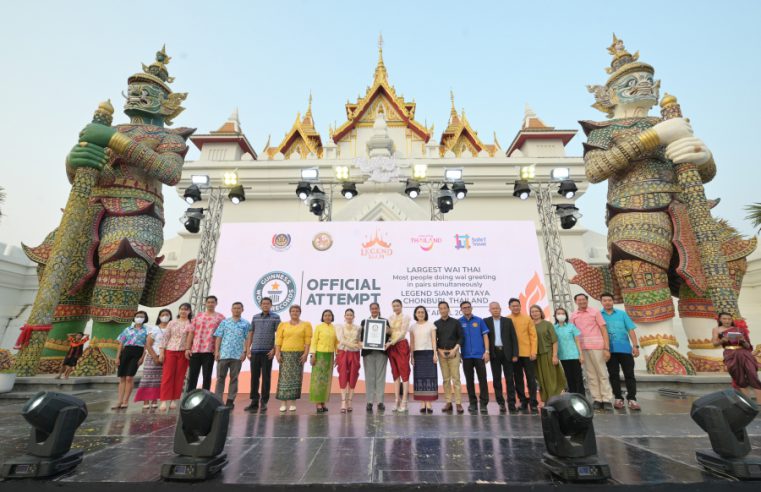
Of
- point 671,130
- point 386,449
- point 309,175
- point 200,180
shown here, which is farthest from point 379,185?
point 386,449

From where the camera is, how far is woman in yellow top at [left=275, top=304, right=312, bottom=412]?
3.97 m

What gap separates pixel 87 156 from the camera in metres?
5.90

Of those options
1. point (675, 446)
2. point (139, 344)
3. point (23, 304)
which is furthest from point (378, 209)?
point (23, 304)

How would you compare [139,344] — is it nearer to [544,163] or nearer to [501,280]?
[501,280]

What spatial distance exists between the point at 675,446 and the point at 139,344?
5184 mm

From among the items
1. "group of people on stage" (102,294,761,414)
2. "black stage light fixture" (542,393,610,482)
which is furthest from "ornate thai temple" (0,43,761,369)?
"black stage light fixture" (542,393,610,482)

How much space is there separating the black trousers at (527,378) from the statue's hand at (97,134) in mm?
7120

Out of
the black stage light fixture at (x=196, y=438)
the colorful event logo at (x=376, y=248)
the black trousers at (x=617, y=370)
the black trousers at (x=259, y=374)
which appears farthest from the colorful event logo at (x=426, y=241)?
the black stage light fixture at (x=196, y=438)

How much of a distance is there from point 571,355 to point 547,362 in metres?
0.27

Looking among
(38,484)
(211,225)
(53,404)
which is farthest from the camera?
(211,225)

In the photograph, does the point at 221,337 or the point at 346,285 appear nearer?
the point at 221,337

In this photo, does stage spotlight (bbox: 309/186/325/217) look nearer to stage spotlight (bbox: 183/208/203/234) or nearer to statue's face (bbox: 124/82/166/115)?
stage spotlight (bbox: 183/208/203/234)

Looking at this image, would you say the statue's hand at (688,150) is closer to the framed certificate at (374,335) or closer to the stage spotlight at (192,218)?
the framed certificate at (374,335)

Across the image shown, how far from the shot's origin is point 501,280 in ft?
20.1
